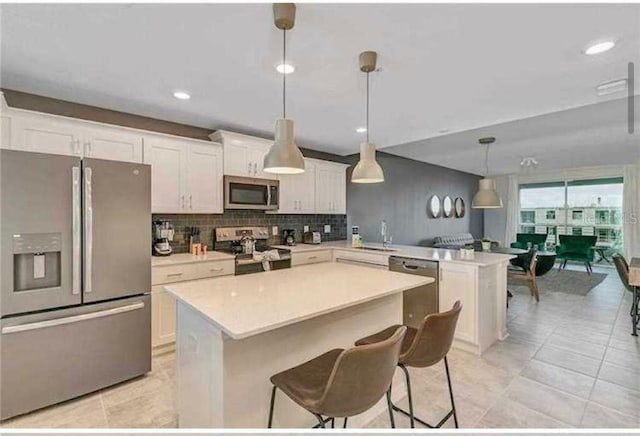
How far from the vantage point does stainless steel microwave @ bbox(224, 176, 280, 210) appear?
374cm

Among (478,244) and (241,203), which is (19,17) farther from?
(478,244)

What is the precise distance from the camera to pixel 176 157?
11.0 ft

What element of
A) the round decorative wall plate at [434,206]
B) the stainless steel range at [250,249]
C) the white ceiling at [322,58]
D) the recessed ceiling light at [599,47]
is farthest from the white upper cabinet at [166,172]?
the round decorative wall plate at [434,206]

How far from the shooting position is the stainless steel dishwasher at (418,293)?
3.30 meters

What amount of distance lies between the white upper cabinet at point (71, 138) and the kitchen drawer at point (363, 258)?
260cm

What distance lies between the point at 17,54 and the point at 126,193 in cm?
110

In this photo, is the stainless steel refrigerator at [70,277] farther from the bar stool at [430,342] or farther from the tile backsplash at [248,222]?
the bar stool at [430,342]

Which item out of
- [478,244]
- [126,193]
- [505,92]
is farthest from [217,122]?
[478,244]

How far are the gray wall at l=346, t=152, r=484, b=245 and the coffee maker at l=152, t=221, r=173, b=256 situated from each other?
2925mm

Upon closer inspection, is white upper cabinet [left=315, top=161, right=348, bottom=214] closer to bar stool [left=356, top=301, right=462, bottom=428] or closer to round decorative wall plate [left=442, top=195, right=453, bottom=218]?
bar stool [left=356, top=301, right=462, bottom=428]

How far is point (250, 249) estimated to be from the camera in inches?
152

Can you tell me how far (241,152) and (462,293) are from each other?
2.91 metres

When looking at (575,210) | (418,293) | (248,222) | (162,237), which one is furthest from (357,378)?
(575,210)

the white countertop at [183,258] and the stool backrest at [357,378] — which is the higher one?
the white countertop at [183,258]
